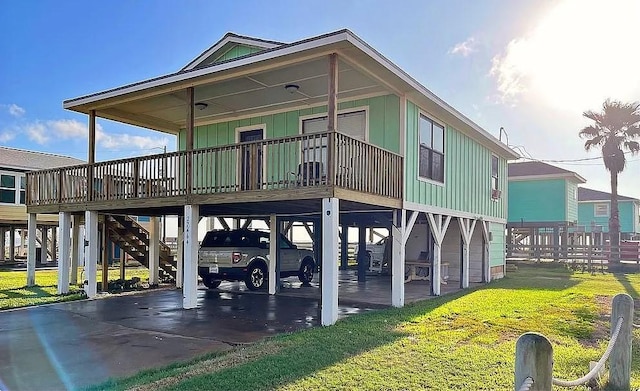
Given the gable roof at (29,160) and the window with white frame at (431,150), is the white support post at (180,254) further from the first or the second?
the gable roof at (29,160)

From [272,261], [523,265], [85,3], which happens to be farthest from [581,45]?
[523,265]

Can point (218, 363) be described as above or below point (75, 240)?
below

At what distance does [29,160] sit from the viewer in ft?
87.4

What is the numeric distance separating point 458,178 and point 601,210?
3226 cm

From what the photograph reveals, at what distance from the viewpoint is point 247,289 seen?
1498cm

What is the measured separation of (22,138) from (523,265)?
28310 mm

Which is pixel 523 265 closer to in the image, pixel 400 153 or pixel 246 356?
pixel 400 153

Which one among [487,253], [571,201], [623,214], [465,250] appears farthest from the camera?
[623,214]

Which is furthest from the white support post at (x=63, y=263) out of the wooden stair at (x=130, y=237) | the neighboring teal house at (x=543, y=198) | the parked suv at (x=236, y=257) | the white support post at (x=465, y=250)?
the neighboring teal house at (x=543, y=198)

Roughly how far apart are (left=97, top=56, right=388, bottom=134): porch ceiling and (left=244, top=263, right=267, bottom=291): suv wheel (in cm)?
424

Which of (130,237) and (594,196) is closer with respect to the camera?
(130,237)

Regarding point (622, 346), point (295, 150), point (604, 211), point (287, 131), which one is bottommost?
point (622, 346)

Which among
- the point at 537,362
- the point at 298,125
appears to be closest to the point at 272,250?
the point at 298,125

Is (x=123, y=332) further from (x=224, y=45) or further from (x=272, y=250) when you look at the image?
(x=224, y=45)
